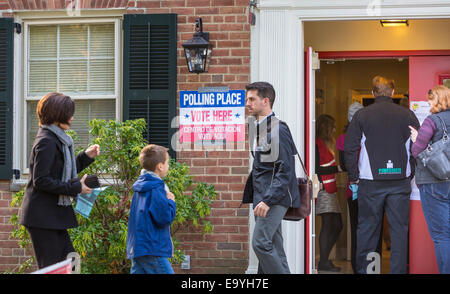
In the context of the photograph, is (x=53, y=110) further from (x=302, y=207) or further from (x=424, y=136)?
(x=424, y=136)

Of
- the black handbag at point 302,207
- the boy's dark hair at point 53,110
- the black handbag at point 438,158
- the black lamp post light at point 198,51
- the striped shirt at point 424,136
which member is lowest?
the black handbag at point 302,207

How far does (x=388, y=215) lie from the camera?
21.0 feet

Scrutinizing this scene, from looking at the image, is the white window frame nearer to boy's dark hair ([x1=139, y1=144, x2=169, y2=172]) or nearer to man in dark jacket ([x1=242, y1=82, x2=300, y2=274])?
man in dark jacket ([x1=242, y1=82, x2=300, y2=274])

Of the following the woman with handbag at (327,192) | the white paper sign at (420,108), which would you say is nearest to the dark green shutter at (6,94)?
the woman with handbag at (327,192)

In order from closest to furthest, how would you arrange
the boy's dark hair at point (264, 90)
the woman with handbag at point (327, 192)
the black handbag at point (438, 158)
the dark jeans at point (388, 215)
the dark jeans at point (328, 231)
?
the boy's dark hair at point (264, 90) < the black handbag at point (438, 158) < the dark jeans at point (388, 215) < the woman with handbag at point (327, 192) < the dark jeans at point (328, 231)

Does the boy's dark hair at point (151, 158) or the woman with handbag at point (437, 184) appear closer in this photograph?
the boy's dark hair at point (151, 158)

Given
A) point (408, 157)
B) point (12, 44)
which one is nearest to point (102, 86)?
point (12, 44)

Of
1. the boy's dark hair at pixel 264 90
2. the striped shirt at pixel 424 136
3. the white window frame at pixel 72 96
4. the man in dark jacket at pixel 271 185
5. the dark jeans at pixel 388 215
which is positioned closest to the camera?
the man in dark jacket at pixel 271 185

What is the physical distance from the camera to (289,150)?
518 cm

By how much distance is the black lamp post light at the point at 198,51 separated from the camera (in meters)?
6.41

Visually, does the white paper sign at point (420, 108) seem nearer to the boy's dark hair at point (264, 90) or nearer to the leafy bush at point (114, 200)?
the boy's dark hair at point (264, 90)

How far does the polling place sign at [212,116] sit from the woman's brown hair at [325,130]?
1496 mm

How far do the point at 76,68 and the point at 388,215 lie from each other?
3.53 m

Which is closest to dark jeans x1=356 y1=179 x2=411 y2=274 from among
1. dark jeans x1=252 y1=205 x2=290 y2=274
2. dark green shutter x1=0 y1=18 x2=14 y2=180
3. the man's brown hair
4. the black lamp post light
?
the man's brown hair
